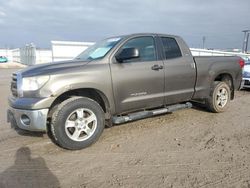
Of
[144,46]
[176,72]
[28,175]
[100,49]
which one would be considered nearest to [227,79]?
[176,72]

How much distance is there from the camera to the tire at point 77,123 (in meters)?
4.12

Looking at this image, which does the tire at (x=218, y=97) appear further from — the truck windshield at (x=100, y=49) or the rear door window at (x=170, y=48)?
the truck windshield at (x=100, y=49)

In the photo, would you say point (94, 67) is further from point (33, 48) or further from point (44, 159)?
point (33, 48)

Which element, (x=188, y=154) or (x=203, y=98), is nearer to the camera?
(x=188, y=154)

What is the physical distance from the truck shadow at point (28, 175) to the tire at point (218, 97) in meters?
4.31

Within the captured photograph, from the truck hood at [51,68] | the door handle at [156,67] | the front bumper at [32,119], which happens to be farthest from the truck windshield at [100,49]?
the front bumper at [32,119]

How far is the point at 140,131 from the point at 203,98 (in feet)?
6.64

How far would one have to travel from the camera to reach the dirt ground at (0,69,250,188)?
10.7 ft

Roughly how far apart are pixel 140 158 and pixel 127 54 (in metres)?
1.81

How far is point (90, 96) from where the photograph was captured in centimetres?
468

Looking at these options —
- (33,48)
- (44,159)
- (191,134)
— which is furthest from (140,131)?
(33,48)

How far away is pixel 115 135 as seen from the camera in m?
4.99

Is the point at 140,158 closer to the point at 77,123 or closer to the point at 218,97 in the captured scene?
the point at 77,123

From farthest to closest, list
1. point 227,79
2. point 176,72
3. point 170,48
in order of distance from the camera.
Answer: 1. point 227,79
2. point 170,48
3. point 176,72
